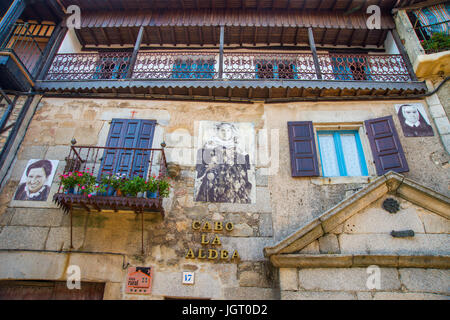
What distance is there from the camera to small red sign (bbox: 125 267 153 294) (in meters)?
5.36

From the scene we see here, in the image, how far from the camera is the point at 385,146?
6.67 meters

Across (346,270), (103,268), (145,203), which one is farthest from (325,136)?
(103,268)

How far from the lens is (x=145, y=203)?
550 centimetres

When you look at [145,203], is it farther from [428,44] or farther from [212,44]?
[428,44]

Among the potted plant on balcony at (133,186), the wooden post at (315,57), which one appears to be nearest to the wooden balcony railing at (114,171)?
the potted plant on balcony at (133,186)

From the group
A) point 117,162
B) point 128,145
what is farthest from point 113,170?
point 128,145

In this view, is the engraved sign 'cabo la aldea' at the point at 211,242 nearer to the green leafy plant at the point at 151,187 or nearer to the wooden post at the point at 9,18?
the green leafy plant at the point at 151,187

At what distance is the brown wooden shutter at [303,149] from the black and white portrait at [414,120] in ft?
6.81

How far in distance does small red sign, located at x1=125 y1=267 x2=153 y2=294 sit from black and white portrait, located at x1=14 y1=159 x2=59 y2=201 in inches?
95.2

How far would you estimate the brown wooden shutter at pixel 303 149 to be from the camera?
21.3ft

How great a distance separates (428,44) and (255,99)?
183 inches

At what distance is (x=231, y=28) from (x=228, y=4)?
67cm

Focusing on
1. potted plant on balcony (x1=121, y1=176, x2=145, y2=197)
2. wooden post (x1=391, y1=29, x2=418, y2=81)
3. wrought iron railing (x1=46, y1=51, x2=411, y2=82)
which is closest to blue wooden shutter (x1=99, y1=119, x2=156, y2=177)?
potted plant on balcony (x1=121, y1=176, x2=145, y2=197)
